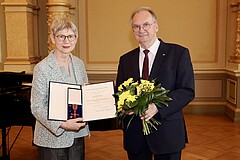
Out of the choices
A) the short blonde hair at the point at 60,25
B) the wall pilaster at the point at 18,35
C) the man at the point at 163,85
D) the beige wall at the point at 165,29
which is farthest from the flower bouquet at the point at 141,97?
the beige wall at the point at 165,29

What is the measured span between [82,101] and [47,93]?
237mm

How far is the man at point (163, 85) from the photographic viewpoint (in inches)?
81.3

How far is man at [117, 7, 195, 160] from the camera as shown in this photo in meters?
2.06

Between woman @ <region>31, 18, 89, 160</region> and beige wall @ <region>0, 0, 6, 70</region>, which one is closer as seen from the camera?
woman @ <region>31, 18, 89, 160</region>

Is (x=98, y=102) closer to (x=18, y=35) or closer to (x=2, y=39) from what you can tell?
(x=18, y=35)

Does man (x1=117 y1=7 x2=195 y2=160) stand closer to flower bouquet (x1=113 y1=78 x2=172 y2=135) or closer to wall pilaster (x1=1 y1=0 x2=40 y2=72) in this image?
flower bouquet (x1=113 y1=78 x2=172 y2=135)

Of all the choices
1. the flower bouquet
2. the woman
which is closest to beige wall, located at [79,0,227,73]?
the woman

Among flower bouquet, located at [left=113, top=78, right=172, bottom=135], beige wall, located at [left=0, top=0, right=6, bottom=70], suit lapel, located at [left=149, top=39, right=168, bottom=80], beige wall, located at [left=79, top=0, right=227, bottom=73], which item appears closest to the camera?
flower bouquet, located at [left=113, top=78, right=172, bottom=135]

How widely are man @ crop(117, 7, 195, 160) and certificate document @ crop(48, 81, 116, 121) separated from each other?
0.67ft

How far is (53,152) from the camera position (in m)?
2.10

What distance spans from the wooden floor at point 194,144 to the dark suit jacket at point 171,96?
2054 mm

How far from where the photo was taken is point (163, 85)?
2092 millimetres

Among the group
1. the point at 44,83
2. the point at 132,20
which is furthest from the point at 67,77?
the point at 132,20

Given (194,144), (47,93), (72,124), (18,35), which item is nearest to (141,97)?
(72,124)
